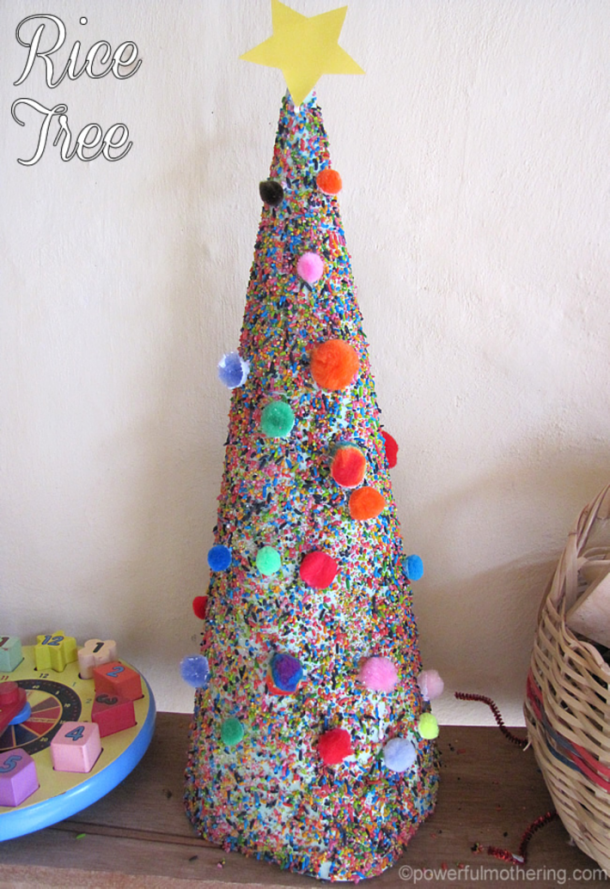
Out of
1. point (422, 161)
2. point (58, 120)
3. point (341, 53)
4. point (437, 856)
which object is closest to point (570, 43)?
point (422, 161)

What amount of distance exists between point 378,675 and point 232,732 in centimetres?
15

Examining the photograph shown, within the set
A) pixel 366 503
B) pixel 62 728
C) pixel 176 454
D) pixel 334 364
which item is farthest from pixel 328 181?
pixel 62 728

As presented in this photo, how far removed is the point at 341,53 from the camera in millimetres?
570

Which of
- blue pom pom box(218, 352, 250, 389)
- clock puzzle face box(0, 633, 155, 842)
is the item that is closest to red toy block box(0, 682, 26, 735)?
clock puzzle face box(0, 633, 155, 842)

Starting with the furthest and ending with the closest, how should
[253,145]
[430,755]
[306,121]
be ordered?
[253,145]
[430,755]
[306,121]

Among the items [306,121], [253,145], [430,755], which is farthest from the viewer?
[253,145]

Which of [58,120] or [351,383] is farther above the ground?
[58,120]

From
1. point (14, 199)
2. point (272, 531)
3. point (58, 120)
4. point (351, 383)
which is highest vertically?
point (58, 120)

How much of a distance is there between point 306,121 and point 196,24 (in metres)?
0.34

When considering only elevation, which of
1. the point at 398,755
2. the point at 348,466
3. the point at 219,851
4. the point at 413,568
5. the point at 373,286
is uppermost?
the point at 373,286

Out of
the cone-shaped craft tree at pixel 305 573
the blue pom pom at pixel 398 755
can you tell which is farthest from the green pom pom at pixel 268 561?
the blue pom pom at pixel 398 755

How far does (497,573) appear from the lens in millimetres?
813

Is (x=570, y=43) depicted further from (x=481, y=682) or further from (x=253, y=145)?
(x=481, y=682)

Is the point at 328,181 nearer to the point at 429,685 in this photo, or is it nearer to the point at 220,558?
the point at 220,558
